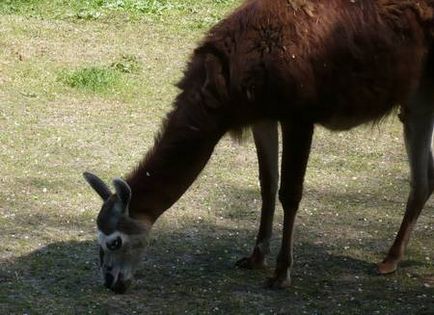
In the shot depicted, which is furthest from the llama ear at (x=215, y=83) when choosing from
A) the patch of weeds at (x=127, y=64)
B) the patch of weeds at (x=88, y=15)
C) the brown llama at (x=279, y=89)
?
the patch of weeds at (x=88, y=15)

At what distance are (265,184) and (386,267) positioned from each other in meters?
0.96

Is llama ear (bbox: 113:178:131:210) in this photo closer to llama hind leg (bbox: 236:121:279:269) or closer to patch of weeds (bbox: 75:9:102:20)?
llama hind leg (bbox: 236:121:279:269)

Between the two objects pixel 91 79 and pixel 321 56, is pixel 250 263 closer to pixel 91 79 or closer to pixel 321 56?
pixel 321 56

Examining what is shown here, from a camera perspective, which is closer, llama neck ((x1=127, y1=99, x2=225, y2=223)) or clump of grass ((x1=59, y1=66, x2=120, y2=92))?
llama neck ((x1=127, y1=99, x2=225, y2=223))

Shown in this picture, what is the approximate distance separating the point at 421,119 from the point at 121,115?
399cm

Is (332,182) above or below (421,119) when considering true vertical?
below

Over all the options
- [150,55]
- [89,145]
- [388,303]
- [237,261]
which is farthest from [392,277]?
[150,55]

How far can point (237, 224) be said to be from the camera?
7.03m

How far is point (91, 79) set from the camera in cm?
1021

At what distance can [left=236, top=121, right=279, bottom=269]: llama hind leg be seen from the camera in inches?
244

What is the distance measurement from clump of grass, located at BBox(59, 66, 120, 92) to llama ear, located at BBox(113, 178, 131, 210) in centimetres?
471

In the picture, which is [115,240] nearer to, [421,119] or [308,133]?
[308,133]

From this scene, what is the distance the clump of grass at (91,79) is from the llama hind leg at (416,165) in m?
4.56

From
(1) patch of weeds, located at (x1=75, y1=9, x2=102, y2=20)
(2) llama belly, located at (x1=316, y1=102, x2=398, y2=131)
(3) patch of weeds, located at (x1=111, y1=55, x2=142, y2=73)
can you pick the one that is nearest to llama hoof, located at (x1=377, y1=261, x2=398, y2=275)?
(2) llama belly, located at (x1=316, y1=102, x2=398, y2=131)
